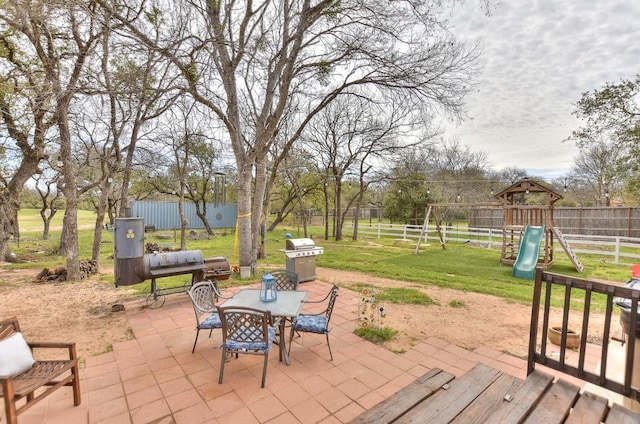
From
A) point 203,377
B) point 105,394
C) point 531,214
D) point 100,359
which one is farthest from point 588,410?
point 531,214

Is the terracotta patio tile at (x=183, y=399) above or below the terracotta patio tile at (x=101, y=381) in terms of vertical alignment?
above

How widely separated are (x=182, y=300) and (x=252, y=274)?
6.36ft

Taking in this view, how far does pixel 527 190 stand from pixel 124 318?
10.8 meters

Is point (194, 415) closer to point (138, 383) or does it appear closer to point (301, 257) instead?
point (138, 383)

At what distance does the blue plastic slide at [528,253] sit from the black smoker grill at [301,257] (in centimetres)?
520

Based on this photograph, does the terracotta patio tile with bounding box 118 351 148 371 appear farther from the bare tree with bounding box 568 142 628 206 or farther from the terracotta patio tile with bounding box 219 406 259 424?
the bare tree with bounding box 568 142 628 206

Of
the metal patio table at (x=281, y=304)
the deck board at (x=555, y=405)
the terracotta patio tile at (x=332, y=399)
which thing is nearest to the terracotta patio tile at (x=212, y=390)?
the metal patio table at (x=281, y=304)

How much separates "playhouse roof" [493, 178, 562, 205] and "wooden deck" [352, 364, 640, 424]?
8817 millimetres

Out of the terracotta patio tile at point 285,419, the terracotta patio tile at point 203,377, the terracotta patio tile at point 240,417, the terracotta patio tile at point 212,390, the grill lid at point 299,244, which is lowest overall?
the terracotta patio tile at point 203,377

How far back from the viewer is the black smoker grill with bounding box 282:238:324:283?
21.8 feet

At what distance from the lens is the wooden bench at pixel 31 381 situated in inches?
74.6

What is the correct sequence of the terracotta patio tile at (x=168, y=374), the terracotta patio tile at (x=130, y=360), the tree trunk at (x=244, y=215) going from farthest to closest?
the tree trunk at (x=244, y=215), the terracotta patio tile at (x=130, y=360), the terracotta patio tile at (x=168, y=374)

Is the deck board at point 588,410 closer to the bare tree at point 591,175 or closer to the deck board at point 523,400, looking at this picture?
the deck board at point 523,400

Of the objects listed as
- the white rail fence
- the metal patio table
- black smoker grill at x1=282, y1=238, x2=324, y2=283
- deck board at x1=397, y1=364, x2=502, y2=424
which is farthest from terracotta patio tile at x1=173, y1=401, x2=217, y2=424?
the white rail fence
